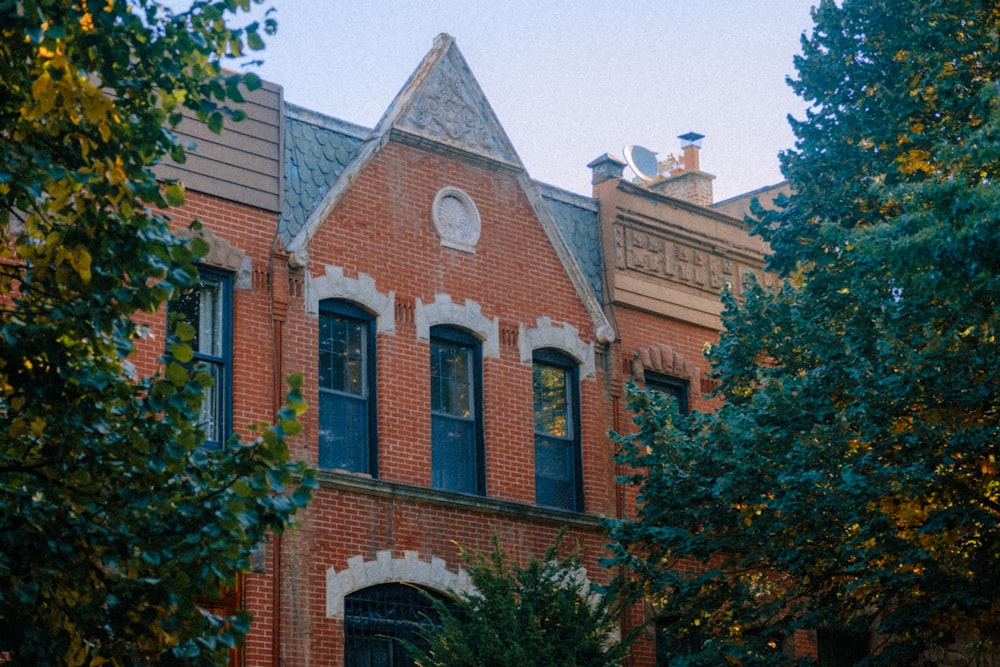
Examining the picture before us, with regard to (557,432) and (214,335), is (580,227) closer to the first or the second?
(557,432)

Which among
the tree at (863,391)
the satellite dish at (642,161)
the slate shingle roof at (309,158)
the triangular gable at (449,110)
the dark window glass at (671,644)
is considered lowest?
the dark window glass at (671,644)

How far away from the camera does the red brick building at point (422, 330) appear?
1808cm

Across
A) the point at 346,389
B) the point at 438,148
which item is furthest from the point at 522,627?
the point at 438,148

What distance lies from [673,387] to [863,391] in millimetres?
7987

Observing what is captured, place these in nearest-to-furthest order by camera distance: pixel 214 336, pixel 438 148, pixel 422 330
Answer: pixel 214 336 → pixel 422 330 → pixel 438 148

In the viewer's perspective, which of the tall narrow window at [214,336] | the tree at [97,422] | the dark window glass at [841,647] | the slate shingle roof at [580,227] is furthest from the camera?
the dark window glass at [841,647]

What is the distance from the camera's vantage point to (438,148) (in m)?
20.9

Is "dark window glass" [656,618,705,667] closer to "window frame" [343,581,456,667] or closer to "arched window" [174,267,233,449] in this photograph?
"window frame" [343,581,456,667]

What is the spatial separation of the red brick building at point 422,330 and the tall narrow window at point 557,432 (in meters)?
0.03

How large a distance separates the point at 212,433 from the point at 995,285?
899cm

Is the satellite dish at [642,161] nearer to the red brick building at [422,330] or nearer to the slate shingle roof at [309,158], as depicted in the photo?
the red brick building at [422,330]

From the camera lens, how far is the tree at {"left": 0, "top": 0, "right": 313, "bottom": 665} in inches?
347

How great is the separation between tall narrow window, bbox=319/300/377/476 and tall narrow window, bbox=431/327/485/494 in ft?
3.59

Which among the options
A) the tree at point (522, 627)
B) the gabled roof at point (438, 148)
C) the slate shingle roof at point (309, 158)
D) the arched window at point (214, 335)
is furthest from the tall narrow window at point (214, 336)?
the tree at point (522, 627)
